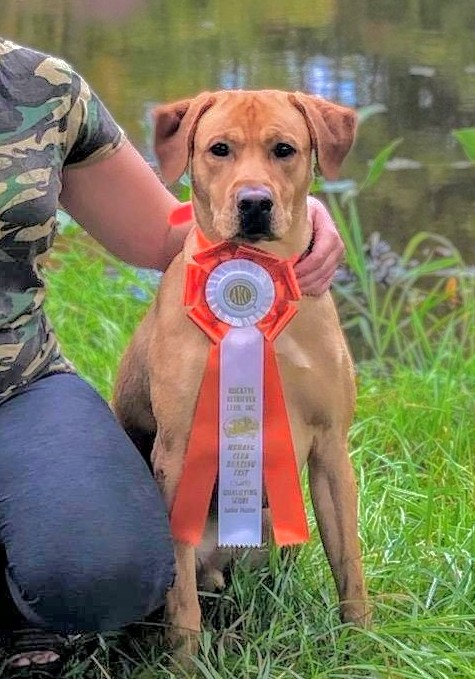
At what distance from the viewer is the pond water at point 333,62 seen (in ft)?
18.9

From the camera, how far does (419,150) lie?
6117 millimetres

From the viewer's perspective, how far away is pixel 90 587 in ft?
7.12

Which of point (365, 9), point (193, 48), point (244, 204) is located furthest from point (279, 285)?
point (365, 9)

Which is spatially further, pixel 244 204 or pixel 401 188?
pixel 401 188

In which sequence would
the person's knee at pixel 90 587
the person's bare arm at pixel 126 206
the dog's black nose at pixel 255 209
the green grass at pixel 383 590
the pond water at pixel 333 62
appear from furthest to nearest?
the pond water at pixel 333 62
the person's bare arm at pixel 126 206
the green grass at pixel 383 590
the dog's black nose at pixel 255 209
the person's knee at pixel 90 587

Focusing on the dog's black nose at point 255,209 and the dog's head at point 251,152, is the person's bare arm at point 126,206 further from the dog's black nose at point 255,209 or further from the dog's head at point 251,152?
the dog's black nose at point 255,209

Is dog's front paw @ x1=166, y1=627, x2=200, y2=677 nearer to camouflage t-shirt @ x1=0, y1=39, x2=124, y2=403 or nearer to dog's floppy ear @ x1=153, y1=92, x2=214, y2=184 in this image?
camouflage t-shirt @ x1=0, y1=39, x2=124, y2=403

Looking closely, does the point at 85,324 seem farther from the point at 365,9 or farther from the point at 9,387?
the point at 365,9

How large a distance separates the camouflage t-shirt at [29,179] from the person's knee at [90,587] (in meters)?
0.39

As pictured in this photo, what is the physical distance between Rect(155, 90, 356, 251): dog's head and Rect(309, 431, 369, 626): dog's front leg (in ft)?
1.46

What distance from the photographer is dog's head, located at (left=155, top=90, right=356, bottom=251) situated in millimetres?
2332

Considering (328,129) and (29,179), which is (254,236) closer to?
(328,129)

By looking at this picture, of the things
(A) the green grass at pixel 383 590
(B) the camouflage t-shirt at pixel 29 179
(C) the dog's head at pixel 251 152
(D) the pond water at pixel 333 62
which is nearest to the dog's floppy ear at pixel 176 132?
(C) the dog's head at pixel 251 152

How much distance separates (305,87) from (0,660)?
435 cm
